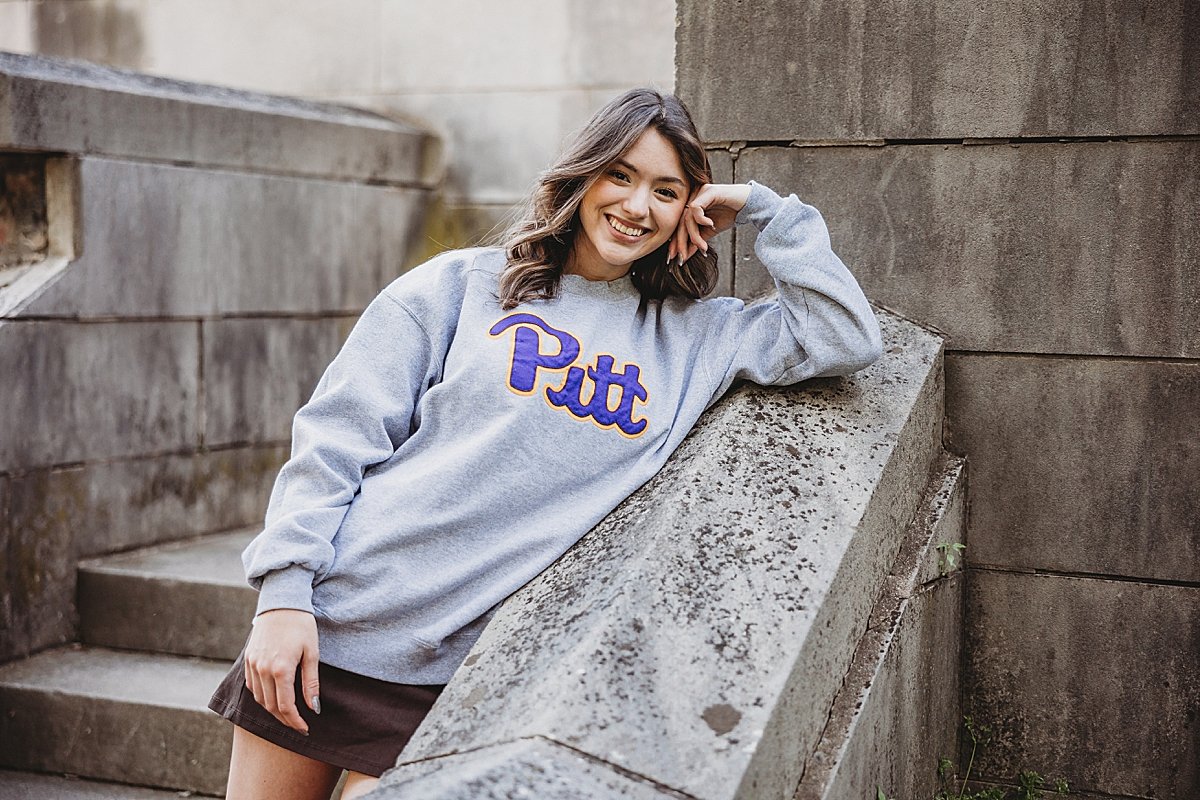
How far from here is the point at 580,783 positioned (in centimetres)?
179

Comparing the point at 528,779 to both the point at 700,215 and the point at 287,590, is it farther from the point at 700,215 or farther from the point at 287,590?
the point at 700,215

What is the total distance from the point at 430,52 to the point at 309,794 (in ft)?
18.1

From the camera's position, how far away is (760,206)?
9.31ft

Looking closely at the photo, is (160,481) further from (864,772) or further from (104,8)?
(104,8)

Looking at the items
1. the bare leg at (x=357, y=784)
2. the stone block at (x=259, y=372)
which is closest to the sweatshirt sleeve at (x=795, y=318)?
the bare leg at (x=357, y=784)

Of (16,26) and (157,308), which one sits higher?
(16,26)

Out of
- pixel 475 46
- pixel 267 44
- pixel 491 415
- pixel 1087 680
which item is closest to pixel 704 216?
pixel 491 415

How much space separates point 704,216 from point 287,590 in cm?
126

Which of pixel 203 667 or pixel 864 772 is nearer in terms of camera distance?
pixel 864 772

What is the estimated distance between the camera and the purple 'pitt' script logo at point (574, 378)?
255 cm

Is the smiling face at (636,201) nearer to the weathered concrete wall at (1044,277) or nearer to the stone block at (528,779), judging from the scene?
the weathered concrete wall at (1044,277)

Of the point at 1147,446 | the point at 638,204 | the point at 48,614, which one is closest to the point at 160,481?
the point at 48,614

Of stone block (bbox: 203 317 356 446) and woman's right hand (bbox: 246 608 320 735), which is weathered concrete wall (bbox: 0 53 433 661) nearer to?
stone block (bbox: 203 317 356 446)

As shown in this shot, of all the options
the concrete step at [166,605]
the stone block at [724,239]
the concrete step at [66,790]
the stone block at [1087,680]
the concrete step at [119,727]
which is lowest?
the concrete step at [66,790]
